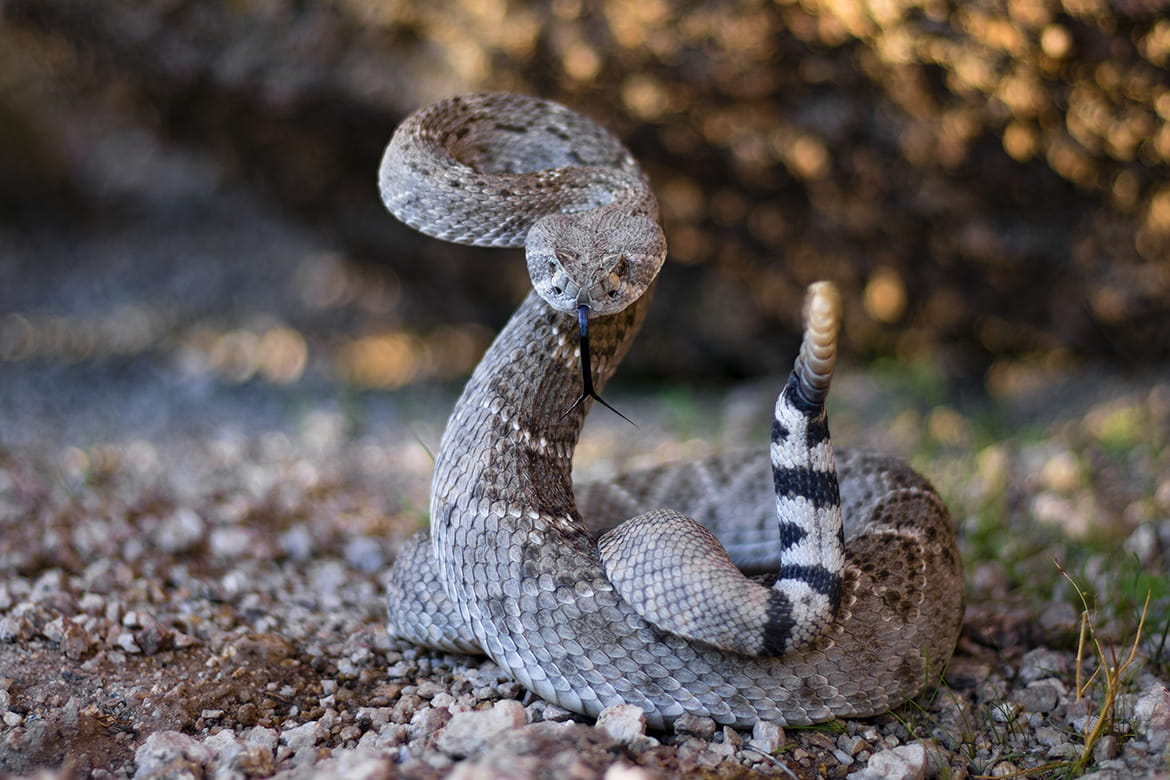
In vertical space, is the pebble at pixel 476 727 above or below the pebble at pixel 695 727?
above

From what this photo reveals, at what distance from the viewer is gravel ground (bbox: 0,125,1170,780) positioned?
8.36ft

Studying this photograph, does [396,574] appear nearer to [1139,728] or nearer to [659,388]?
[1139,728]

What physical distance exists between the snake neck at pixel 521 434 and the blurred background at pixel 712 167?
2.23 meters

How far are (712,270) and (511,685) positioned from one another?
12.8ft

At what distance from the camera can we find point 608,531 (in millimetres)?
3006

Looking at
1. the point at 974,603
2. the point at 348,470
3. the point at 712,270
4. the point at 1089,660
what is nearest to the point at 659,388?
the point at 712,270

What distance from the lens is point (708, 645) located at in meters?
2.66

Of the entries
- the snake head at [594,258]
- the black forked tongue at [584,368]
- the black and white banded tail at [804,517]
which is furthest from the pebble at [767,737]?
the snake head at [594,258]

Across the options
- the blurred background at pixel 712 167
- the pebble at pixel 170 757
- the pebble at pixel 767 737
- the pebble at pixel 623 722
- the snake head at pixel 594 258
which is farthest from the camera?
the blurred background at pixel 712 167

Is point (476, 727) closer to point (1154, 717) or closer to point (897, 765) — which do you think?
point (897, 765)

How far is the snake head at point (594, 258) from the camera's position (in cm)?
287

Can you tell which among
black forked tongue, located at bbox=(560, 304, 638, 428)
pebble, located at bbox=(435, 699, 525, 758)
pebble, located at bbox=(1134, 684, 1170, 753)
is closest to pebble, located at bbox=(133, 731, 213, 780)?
pebble, located at bbox=(435, 699, 525, 758)

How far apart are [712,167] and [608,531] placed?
124 inches

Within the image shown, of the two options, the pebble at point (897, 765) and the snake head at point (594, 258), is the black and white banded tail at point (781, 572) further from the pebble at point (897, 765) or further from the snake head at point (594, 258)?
the snake head at point (594, 258)
